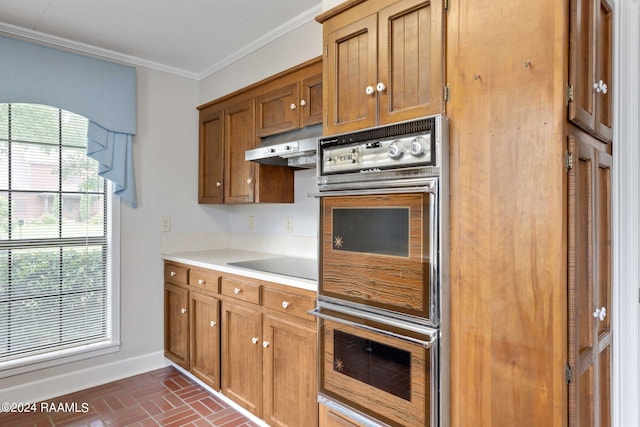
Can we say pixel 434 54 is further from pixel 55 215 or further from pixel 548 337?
pixel 55 215

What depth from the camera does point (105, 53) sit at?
3.05 m

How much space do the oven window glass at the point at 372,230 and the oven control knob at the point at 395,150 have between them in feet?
0.66

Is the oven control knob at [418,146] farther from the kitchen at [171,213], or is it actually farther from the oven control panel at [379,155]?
the kitchen at [171,213]

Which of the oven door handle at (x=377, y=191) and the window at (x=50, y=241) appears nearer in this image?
the oven door handle at (x=377, y=191)

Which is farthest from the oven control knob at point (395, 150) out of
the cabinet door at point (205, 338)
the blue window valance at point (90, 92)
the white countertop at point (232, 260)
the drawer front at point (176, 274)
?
the blue window valance at point (90, 92)

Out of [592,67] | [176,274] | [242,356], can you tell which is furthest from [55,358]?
[592,67]

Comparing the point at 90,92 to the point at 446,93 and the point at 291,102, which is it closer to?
the point at 291,102

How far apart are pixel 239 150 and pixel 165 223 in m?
1.00

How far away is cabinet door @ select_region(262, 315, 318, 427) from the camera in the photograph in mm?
1962

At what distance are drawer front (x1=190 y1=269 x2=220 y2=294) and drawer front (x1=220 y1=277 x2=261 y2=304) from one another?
0.21 ft

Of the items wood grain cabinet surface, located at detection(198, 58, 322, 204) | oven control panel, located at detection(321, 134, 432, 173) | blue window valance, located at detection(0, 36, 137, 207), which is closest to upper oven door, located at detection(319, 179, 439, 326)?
oven control panel, located at detection(321, 134, 432, 173)

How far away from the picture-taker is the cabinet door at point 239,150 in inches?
114

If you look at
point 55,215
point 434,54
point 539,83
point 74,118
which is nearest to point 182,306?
point 55,215

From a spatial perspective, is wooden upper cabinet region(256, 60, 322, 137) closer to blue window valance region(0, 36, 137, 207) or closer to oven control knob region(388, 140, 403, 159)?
oven control knob region(388, 140, 403, 159)
